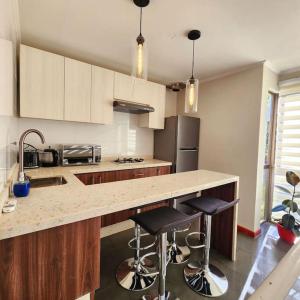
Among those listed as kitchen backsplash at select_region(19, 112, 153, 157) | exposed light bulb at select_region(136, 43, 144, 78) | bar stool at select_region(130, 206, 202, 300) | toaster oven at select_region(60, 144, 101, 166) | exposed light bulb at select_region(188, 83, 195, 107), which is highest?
exposed light bulb at select_region(136, 43, 144, 78)

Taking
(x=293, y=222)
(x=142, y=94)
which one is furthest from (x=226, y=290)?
(x=142, y=94)

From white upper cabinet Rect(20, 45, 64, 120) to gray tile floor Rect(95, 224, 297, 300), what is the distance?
6.03ft

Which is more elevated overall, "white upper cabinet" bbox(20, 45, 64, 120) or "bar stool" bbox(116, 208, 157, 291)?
"white upper cabinet" bbox(20, 45, 64, 120)

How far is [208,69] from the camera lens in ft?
9.26

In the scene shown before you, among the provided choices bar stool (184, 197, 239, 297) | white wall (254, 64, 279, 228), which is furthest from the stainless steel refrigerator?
bar stool (184, 197, 239, 297)

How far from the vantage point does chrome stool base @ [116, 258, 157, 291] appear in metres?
1.65

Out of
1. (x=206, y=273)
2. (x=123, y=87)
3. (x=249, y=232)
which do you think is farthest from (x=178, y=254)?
(x=123, y=87)

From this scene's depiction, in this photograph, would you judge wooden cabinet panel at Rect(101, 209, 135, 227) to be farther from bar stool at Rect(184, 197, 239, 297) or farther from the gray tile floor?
bar stool at Rect(184, 197, 239, 297)

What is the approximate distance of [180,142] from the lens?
3154mm

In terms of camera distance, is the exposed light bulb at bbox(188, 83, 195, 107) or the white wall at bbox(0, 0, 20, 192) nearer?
the white wall at bbox(0, 0, 20, 192)

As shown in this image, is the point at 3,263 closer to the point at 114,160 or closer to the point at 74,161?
the point at 74,161

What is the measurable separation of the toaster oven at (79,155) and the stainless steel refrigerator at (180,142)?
4.17 ft

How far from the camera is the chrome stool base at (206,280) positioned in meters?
1.60

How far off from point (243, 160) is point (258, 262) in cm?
132
